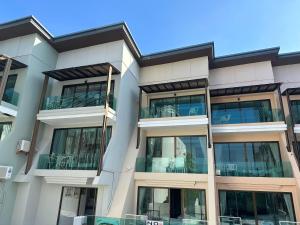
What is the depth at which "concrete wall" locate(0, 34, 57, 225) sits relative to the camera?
11.3 metres

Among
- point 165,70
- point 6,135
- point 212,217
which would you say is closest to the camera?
point 212,217

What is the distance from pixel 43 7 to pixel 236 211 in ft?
48.8

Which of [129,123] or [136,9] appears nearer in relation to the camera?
[136,9]

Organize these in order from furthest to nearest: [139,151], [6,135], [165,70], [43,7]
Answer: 1. [165,70]
2. [139,151]
3. [43,7]
4. [6,135]

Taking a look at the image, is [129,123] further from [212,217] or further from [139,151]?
[212,217]

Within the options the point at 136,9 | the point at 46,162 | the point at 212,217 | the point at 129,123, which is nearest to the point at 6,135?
the point at 46,162

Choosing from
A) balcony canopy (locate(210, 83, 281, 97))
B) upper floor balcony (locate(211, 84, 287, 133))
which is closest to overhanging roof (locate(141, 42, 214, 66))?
balcony canopy (locate(210, 83, 281, 97))

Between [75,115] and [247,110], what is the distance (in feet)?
32.1

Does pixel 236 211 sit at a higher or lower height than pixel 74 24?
lower

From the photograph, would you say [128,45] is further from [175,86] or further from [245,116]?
[245,116]

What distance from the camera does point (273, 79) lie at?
14.0 m

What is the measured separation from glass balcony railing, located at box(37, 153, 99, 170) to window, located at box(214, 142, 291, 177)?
673 centimetres

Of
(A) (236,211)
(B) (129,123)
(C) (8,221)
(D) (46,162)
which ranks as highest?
(B) (129,123)

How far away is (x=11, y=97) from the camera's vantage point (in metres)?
12.4
